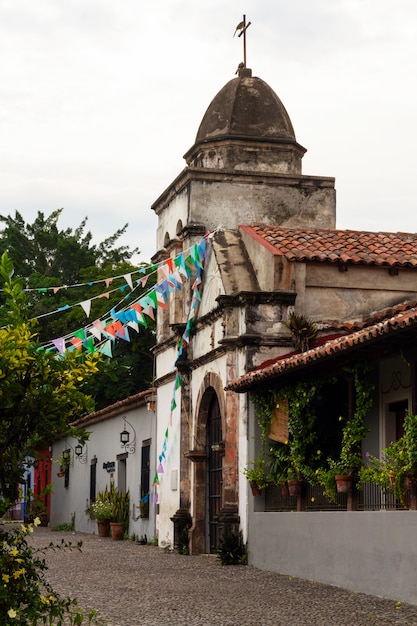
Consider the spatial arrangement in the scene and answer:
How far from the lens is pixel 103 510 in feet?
85.1

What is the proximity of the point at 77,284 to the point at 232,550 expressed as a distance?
59.5 feet

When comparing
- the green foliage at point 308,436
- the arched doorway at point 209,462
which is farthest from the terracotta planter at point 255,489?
the arched doorway at point 209,462

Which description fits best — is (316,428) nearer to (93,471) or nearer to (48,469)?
(93,471)

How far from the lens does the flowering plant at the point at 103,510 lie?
84.7ft

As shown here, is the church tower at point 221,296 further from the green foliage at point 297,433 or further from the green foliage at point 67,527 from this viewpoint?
the green foliage at point 67,527

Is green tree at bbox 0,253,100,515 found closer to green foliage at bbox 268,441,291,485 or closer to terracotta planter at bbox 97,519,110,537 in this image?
green foliage at bbox 268,441,291,485

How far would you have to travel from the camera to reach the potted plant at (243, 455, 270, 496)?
15.8 metres

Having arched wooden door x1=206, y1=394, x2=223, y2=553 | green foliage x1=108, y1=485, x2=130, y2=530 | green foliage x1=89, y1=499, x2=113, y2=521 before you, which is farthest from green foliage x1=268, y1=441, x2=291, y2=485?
green foliage x1=89, y1=499, x2=113, y2=521

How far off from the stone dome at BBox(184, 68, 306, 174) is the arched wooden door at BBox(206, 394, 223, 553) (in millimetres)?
5032

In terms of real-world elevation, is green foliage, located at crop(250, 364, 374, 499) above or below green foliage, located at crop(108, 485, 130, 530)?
above

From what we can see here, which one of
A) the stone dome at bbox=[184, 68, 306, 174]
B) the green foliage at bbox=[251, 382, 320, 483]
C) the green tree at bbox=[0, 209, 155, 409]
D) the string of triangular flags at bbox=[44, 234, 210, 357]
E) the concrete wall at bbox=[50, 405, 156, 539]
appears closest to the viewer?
the green foliage at bbox=[251, 382, 320, 483]

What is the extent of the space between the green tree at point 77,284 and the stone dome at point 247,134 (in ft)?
29.0

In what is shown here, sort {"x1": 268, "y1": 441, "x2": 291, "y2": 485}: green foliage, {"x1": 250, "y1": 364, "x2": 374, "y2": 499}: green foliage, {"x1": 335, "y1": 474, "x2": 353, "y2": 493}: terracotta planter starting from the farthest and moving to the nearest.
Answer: {"x1": 268, "y1": 441, "x2": 291, "y2": 485}: green foliage, {"x1": 250, "y1": 364, "x2": 374, "y2": 499}: green foliage, {"x1": 335, "y1": 474, "x2": 353, "y2": 493}: terracotta planter

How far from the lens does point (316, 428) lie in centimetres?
1508
